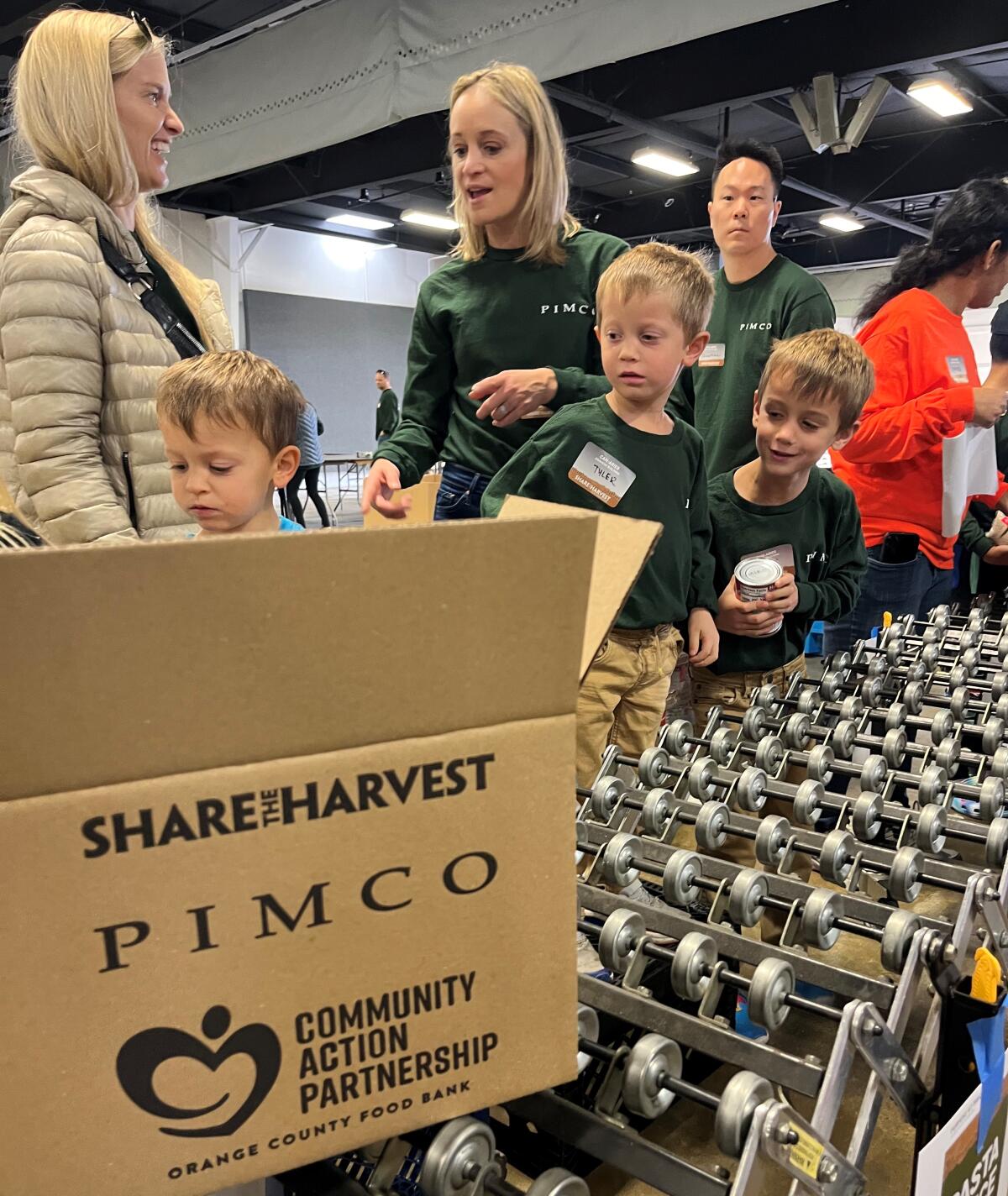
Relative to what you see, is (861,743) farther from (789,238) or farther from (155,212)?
(789,238)

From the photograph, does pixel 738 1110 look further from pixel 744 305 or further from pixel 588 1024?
pixel 744 305

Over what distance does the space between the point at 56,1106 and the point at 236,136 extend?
20.6 feet

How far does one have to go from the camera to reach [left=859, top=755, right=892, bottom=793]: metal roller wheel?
1.29 m

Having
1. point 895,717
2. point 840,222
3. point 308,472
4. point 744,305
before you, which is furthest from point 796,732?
point 840,222

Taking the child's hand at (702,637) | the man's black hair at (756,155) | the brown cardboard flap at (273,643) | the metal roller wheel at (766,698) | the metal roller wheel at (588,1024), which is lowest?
the metal roller wheel at (588,1024)

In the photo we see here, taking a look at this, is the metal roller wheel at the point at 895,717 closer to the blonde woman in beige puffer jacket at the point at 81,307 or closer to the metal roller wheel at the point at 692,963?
the metal roller wheel at the point at 692,963

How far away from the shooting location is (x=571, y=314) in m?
1.83

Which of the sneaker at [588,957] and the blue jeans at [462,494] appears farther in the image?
the blue jeans at [462,494]

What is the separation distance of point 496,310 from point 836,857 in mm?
1225

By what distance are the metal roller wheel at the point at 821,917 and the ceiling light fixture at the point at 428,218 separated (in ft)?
39.7

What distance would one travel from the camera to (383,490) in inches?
68.7

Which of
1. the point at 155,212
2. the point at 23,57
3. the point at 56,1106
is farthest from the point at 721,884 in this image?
the point at 155,212

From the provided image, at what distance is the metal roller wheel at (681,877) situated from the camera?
100 cm

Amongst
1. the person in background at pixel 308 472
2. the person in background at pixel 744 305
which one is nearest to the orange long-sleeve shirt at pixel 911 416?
the person in background at pixel 744 305
